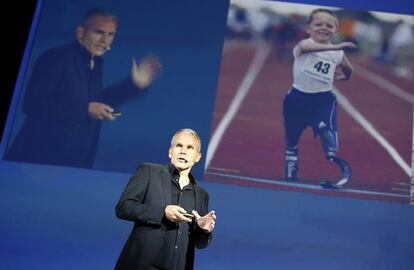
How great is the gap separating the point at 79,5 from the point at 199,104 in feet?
3.84

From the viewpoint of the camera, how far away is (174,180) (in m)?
1.71

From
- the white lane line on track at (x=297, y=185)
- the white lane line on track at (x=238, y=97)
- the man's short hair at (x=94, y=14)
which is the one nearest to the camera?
the white lane line on track at (x=297, y=185)

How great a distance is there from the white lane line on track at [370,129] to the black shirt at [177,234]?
175 cm

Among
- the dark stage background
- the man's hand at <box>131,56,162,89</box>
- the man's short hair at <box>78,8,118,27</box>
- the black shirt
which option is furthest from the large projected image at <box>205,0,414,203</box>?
the black shirt

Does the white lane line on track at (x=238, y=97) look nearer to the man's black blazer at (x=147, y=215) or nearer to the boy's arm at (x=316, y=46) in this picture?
the boy's arm at (x=316, y=46)

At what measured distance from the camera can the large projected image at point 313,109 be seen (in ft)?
9.84

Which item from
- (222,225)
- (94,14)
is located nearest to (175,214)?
(222,225)

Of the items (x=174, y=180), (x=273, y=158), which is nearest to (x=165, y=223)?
(x=174, y=180)

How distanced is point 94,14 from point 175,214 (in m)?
2.33

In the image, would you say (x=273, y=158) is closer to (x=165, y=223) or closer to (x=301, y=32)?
(x=301, y=32)

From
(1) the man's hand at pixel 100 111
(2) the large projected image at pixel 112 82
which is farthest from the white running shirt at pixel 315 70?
(1) the man's hand at pixel 100 111

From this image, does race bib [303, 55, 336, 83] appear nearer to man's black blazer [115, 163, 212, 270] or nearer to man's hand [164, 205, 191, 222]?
man's black blazer [115, 163, 212, 270]

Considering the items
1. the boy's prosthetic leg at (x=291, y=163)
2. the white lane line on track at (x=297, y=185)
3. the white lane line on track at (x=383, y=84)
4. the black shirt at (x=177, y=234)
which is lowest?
the black shirt at (x=177, y=234)

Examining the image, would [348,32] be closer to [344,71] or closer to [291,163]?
[344,71]
